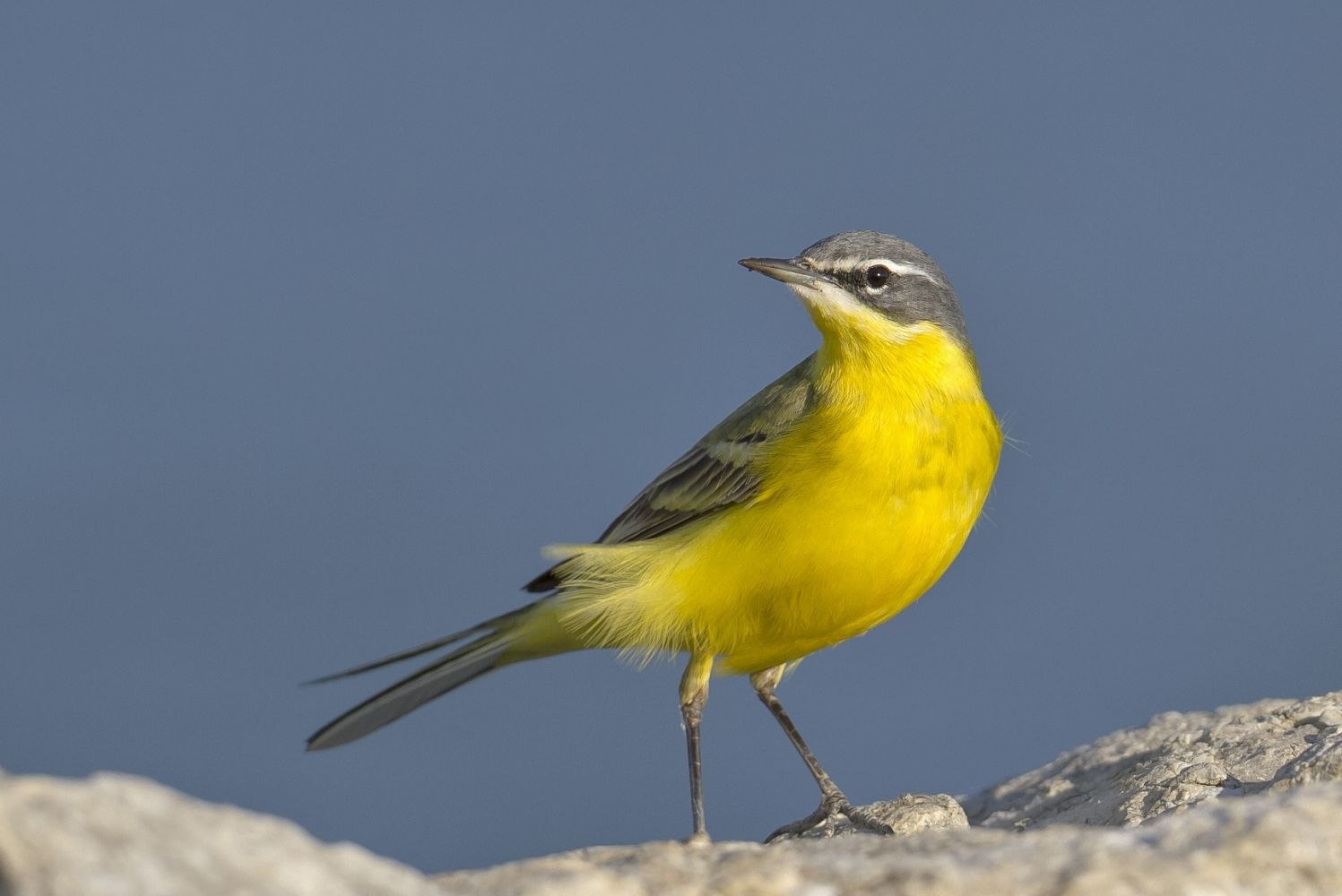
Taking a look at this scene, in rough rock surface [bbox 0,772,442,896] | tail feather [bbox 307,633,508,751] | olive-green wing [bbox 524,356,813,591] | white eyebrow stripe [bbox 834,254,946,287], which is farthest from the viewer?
tail feather [bbox 307,633,508,751]

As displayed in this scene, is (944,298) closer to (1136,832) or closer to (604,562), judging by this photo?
(604,562)

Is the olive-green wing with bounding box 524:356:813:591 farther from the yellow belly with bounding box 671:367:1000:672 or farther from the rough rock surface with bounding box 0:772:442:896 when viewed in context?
the rough rock surface with bounding box 0:772:442:896

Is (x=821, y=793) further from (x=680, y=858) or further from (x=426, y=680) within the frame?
(x=680, y=858)

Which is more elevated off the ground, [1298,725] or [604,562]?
A: [604,562]

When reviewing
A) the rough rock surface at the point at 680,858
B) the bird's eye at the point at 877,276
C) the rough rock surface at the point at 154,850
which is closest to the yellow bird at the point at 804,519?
the bird's eye at the point at 877,276

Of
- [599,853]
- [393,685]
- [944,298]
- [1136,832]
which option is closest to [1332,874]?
[1136,832]

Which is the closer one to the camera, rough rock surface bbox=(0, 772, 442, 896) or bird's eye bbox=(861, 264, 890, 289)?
rough rock surface bbox=(0, 772, 442, 896)

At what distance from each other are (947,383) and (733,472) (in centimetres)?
102

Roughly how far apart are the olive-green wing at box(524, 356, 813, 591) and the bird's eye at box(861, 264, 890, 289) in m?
0.50

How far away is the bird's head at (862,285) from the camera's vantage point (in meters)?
7.17

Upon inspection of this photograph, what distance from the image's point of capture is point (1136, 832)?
3.84 m

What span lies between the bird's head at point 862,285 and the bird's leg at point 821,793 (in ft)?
6.04

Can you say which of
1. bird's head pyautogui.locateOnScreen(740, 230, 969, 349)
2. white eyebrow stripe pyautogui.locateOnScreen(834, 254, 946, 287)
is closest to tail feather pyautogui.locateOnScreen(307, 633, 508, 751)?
bird's head pyautogui.locateOnScreen(740, 230, 969, 349)

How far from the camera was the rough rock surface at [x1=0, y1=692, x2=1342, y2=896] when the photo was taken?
2.88 meters
